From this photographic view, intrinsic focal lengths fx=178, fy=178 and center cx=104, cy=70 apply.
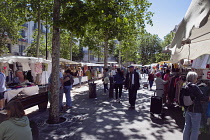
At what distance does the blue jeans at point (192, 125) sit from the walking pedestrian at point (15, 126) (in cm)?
300

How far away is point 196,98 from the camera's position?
11.3ft

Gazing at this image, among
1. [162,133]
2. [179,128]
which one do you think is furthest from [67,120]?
[179,128]

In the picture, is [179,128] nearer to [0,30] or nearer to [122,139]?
[122,139]

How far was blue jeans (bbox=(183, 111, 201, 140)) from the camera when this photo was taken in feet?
11.6

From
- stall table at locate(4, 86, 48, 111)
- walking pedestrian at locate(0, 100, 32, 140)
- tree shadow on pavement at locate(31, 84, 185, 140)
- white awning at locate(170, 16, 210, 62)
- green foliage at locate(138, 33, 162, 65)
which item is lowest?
tree shadow on pavement at locate(31, 84, 185, 140)

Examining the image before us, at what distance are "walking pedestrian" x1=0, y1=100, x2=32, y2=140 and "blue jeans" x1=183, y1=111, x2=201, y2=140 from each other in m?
3.00

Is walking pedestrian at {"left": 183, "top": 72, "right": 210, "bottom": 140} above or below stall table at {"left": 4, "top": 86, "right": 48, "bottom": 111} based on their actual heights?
above

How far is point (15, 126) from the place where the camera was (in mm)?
2465

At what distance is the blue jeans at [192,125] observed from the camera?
3.52 m

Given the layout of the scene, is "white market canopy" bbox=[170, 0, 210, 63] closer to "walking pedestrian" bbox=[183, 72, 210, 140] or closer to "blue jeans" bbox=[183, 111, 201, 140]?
"walking pedestrian" bbox=[183, 72, 210, 140]

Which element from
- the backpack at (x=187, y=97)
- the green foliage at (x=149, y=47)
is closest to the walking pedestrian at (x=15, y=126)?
the backpack at (x=187, y=97)

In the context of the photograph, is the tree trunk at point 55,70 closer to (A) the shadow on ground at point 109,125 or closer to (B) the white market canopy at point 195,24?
(A) the shadow on ground at point 109,125

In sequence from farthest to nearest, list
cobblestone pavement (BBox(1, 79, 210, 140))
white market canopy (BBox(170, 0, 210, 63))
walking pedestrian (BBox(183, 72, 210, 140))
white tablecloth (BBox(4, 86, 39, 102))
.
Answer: white tablecloth (BBox(4, 86, 39, 102)), cobblestone pavement (BBox(1, 79, 210, 140)), walking pedestrian (BBox(183, 72, 210, 140)), white market canopy (BBox(170, 0, 210, 63))

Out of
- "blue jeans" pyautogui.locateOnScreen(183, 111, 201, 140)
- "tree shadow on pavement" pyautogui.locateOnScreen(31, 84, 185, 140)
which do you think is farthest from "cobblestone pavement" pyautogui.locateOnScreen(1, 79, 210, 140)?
"blue jeans" pyautogui.locateOnScreen(183, 111, 201, 140)
